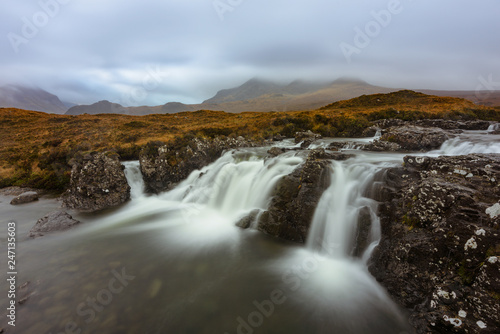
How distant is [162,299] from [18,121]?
55569mm

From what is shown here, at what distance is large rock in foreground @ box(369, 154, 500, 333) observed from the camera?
396 cm

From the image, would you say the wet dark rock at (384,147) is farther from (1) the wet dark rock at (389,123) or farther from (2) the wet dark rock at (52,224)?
(2) the wet dark rock at (52,224)

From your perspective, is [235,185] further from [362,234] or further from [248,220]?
[362,234]

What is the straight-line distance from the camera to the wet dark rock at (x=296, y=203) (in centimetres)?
816

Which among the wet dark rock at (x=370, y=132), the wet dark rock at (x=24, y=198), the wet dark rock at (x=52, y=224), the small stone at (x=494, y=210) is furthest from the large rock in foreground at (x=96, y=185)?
the wet dark rock at (x=370, y=132)

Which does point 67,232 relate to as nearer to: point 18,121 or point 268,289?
point 268,289

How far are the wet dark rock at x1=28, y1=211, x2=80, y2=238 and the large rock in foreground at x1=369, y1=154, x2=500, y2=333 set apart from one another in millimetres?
12861

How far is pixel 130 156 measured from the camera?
18656mm

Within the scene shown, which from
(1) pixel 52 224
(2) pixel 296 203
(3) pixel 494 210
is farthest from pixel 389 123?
(1) pixel 52 224

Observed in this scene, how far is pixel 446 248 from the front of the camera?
478cm

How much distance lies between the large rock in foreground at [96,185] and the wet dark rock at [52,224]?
80.6 inches

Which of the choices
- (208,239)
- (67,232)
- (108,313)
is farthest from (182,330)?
(67,232)

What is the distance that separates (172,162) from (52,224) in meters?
7.54

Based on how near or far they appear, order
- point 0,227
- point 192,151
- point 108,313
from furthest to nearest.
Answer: point 192,151
point 0,227
point 108,313
